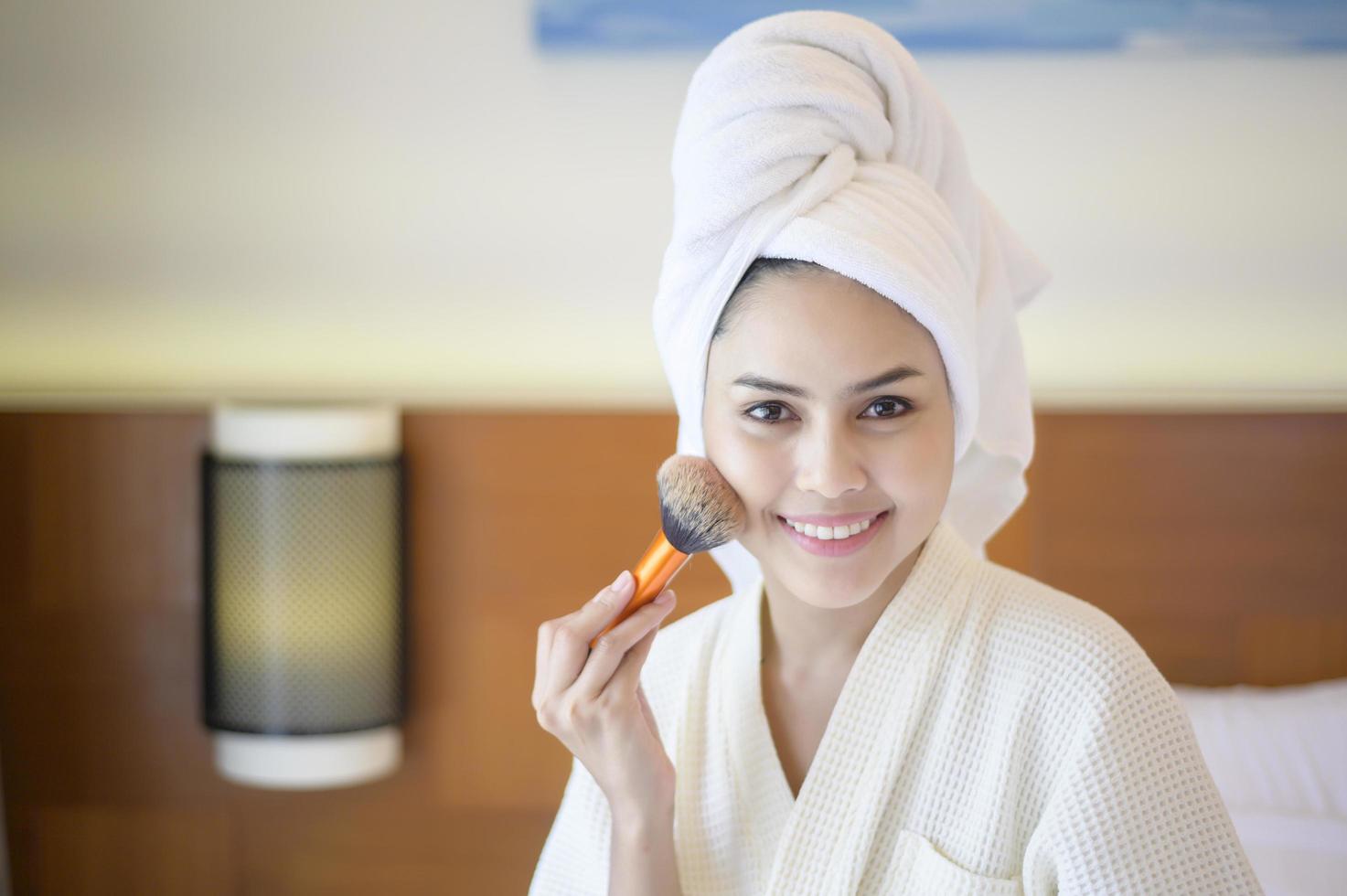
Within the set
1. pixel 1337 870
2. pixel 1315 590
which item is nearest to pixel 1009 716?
pixel 1337 870

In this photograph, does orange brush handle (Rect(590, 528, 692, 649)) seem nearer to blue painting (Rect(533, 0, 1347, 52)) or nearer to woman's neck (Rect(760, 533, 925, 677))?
woman's neck (Rect(760, 533, 925, 677))

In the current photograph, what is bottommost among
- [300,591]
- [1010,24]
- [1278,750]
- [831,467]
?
[1278,750]

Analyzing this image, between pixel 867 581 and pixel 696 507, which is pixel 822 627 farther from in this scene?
pixel 696 507

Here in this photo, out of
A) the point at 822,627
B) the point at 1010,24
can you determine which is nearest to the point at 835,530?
the point at 822,627

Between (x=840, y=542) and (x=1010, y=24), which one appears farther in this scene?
(x=1010, y=24)

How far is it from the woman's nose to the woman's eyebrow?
0.12 ft

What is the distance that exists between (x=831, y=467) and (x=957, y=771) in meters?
0.31

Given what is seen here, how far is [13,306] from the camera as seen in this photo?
2.01 m

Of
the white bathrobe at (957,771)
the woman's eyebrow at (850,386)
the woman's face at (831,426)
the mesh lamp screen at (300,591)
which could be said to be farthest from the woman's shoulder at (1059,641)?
the mesh lamp screen at (300,591)

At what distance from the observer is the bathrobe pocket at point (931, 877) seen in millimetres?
1064

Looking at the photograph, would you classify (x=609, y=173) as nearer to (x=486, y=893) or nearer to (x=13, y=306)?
(x=13, y=306)

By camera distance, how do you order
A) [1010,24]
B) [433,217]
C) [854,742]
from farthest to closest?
[433,217]
[1010,24]
[854,742]

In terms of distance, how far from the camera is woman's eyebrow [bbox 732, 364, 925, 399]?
1.04 meters

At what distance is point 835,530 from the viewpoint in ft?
3.50
